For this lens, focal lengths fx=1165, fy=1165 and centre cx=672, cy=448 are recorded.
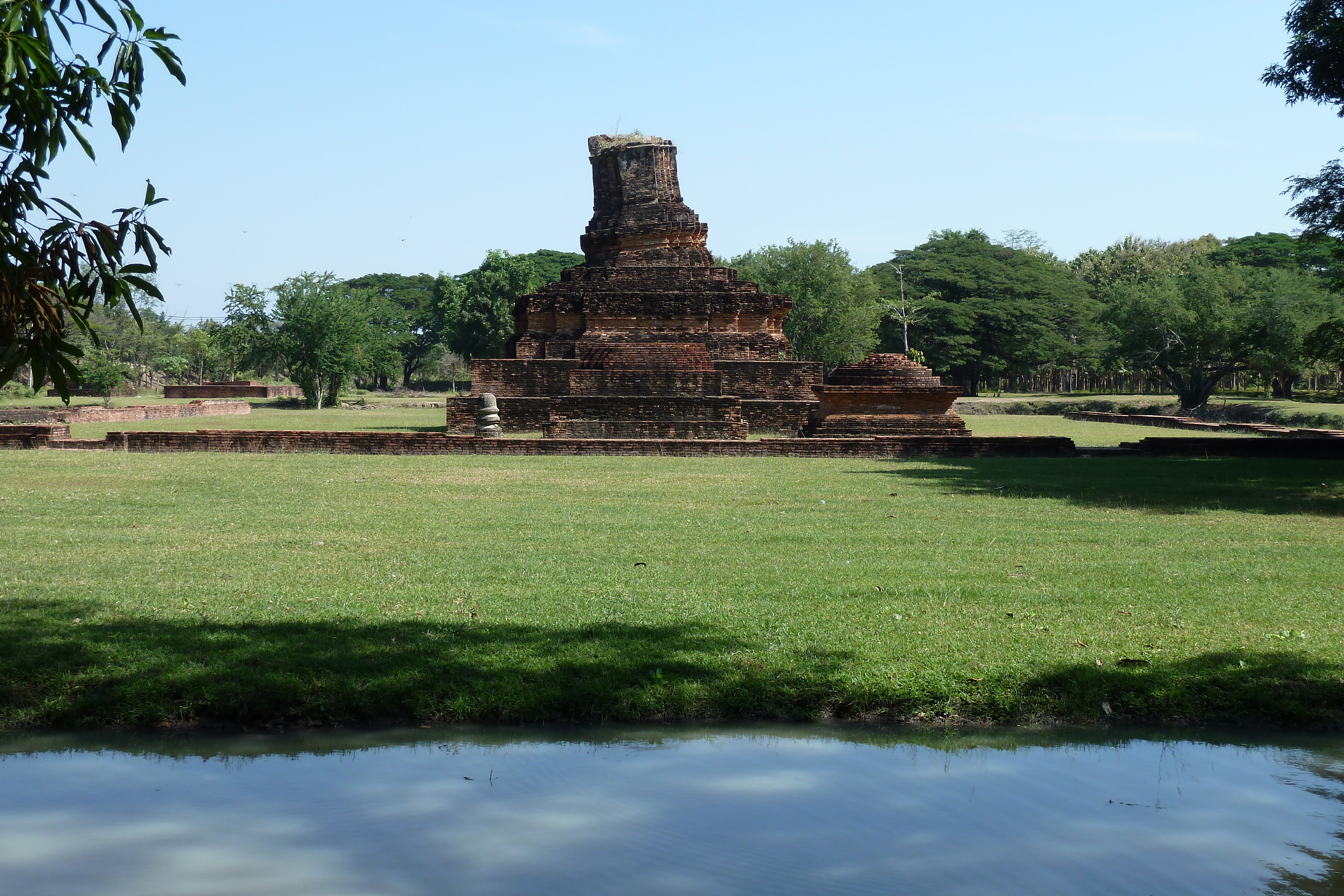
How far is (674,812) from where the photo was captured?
4.12m

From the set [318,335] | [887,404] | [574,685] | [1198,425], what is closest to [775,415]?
[887,404]

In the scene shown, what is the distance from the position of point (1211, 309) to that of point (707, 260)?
87.5 ft

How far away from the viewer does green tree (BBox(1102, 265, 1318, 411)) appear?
141 feet

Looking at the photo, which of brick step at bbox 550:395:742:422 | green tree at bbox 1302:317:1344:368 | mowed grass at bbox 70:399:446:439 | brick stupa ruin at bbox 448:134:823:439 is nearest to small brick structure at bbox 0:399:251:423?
mowed grass at bbox 70:399:446:439

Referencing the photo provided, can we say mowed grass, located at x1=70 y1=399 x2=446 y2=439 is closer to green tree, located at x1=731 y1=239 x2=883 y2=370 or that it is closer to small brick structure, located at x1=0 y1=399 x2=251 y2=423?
small brick structure, located at x1=0 y1=399 x2=251 y2=423

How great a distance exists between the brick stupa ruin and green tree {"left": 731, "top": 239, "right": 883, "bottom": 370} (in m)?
26.2

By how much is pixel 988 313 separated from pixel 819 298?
11.6 meters

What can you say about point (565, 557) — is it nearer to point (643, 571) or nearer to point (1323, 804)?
point (643, 571)

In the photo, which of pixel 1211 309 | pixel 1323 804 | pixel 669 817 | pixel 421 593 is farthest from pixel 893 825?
pixel 1211 309

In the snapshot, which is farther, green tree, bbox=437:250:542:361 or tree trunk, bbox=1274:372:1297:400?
green tree, bbox=437:250:542:361

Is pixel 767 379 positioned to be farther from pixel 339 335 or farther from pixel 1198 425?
pixel 339 335

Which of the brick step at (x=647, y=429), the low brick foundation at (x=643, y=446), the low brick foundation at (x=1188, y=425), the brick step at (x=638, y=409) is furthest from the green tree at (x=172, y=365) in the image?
the brick step at (x=647, y=429)

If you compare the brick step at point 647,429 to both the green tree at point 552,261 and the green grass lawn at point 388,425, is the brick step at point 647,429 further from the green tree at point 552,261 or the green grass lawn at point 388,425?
the green tree at point 552,261

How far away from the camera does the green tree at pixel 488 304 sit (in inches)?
2579
